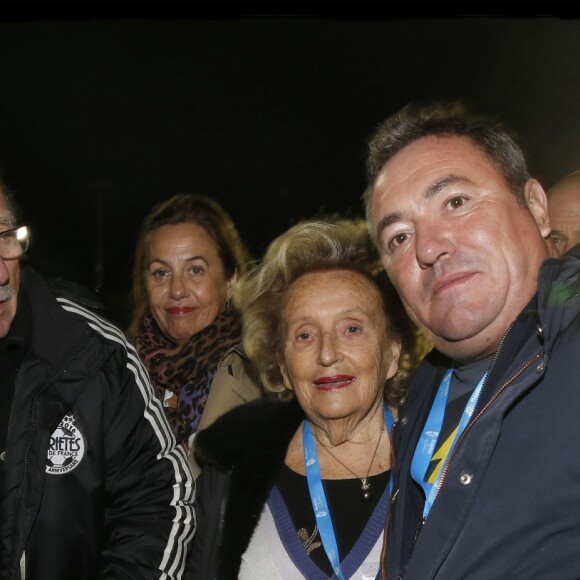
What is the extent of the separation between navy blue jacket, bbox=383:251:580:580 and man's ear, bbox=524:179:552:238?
17.7 inches

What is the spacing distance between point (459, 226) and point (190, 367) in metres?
2.17

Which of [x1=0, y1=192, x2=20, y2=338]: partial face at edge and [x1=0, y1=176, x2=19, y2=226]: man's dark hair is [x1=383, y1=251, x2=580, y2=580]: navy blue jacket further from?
[x1=0, y1=176, x2=19, y2=226]: man's dark hair

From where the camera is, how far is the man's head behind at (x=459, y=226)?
1891mm

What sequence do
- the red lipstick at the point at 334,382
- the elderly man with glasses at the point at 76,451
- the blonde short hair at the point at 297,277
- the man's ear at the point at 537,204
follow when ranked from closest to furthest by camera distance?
the man's ear at the point at 537,204 < the elderly man with glasses at the point at 76,451 < the red lipstick at the point at 334,382 < the blonde short hair at the point at 297,277

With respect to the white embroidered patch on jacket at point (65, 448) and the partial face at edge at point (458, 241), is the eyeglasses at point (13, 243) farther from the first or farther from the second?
the partial face at edge at point (458, 241)

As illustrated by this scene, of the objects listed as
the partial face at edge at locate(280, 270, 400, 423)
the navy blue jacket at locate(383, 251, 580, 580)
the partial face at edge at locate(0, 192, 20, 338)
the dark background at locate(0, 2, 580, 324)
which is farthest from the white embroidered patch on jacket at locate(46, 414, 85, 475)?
the dark background at locate(0, 2, 580, 324)

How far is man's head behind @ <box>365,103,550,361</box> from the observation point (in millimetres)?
1891

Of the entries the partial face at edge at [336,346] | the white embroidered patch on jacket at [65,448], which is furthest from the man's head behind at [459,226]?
the white embroidered patch on jacket at [65,448]

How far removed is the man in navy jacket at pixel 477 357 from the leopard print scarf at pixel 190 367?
5.05ft

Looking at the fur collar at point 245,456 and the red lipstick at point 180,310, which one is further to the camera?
the red lipstick at point 180,310

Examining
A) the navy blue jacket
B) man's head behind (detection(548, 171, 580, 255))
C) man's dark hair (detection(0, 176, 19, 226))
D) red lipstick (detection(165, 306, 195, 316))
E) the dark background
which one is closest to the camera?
the navy blue jacket

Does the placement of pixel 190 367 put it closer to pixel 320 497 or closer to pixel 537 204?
pixel 320 497

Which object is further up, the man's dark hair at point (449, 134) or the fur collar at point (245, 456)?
the man's dark hair at point (449, 134)

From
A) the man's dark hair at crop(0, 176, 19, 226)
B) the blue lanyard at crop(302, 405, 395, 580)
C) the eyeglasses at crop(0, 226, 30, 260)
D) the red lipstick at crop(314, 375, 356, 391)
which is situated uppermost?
the man's dark hair at crop(0, 176, 19, 226)
